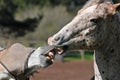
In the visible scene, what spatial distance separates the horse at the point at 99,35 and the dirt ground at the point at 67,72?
11.6 m

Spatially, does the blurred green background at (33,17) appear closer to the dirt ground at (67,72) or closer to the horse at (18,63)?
the dirt ground at (67,72)

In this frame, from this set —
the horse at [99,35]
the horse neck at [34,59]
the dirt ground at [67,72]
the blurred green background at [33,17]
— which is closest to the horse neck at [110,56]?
the horse at [99,35]

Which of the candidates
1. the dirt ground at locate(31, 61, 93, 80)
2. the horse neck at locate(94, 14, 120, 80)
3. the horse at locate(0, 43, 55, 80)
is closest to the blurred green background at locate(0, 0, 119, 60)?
the dirt ground at locate(31, 61, 93, 80)

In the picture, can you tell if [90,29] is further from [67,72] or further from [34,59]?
[67,72]

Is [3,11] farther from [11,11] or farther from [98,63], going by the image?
[98,63]

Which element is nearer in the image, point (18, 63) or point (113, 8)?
point (113, 8)

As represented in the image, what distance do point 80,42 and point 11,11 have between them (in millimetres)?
44447

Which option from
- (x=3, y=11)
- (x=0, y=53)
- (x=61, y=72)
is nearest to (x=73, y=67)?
(x=61, y=72)

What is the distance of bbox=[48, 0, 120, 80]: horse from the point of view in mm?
4574

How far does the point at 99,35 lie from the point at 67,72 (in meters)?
15.3

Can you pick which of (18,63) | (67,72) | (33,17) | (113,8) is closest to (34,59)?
(18,63)

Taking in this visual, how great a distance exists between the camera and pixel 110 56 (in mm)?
4711

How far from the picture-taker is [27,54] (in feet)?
18.0

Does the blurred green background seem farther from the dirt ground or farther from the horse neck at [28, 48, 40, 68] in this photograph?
the horse neck at [28, 48, 40, 68]
